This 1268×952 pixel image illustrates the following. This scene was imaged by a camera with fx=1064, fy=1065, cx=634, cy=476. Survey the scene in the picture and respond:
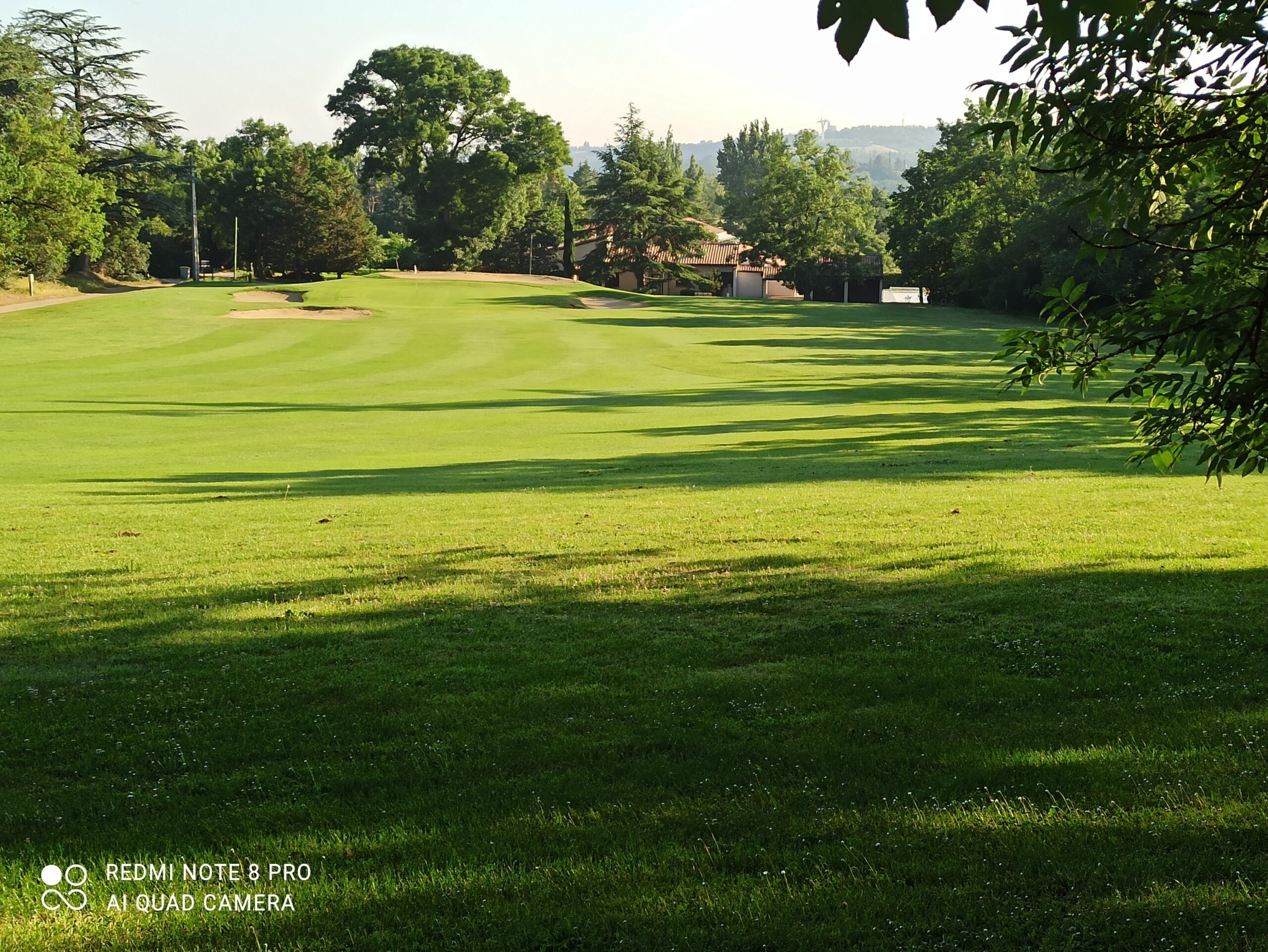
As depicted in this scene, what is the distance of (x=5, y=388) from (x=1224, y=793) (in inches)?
1528

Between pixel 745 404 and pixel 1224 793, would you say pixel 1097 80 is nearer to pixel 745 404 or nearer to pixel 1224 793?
pixel 1224 793

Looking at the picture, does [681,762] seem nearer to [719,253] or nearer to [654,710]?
[654,710]

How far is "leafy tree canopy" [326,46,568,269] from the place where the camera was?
9875cm

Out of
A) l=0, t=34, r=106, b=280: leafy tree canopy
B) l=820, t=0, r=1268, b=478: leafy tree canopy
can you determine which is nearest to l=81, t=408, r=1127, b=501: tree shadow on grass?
l=820, t=0, r=1268, b=478: leafy tree canopy

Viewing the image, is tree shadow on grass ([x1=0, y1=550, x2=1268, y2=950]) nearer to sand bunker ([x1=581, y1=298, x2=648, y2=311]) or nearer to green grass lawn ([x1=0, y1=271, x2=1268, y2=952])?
green grass lawn ([x1=0, y1=271, x2=1268, y2=952])

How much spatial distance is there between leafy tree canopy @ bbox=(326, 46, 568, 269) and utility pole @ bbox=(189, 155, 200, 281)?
1413 cm

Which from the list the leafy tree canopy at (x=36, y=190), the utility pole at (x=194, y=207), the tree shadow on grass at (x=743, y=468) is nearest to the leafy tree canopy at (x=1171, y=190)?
the tree shadow on grass at (x=743, y=468)

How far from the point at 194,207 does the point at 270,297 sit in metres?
22.4

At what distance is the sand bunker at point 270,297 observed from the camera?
65.5 metres

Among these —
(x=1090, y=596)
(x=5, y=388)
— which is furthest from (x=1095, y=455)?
(x=5, y=388)

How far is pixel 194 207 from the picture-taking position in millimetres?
84750

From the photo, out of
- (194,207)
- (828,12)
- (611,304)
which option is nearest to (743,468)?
(828,12)

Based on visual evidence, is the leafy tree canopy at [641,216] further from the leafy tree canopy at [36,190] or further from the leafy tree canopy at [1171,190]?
the leafy tree canopy at [1171,190]

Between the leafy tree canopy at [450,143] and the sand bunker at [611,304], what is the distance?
2470 cm
